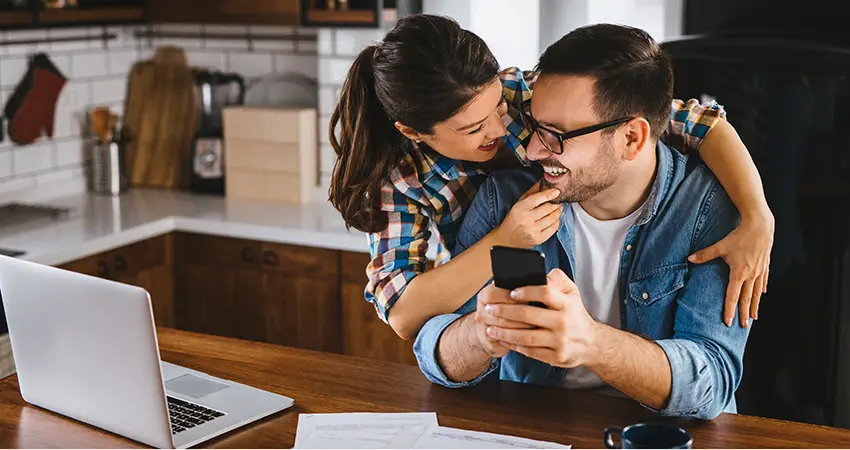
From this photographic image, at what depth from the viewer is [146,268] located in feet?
11.9

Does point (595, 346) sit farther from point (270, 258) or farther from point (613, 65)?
point (270, 258)

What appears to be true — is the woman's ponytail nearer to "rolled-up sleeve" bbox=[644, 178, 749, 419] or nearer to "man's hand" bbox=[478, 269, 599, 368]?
"man's hand" bbox=[478, 269, 599, 368]

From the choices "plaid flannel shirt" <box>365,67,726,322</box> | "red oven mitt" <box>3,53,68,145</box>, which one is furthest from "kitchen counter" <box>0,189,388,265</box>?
"plaid flannel shirt" <box>365,67,726,322</box>

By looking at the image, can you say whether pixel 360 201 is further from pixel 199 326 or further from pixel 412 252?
pixel 199 326

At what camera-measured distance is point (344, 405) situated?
1847 millimetres

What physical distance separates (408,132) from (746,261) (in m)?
0.67

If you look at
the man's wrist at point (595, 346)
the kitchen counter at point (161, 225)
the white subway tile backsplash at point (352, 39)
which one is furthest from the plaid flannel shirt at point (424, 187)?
the white subway tile backsplash at point (352, 39)

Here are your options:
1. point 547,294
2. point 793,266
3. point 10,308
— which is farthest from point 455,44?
point 793,266

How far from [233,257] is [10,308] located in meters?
1.84

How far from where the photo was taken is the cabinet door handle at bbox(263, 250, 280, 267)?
3.60 meters

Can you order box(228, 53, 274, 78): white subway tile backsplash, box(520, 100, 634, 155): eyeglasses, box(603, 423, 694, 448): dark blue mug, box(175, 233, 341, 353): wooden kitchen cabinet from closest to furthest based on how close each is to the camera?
box(603, 423, 694, 448): dark blue mug
box(520, 100, 634, 155): eyeglasses
box(175, 233, 341, 353): wooden kitchen cabinet
box(228, 53, 274, 78): white subway tile backsplash

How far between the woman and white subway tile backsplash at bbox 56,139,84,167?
2.24 m

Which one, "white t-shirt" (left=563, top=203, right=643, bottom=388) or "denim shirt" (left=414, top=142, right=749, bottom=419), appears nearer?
"denim shirt" (left=414, top=142, right=749, bottom=419)

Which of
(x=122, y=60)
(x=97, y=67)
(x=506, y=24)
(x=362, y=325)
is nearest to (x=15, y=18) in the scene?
(x=97, y=67)
